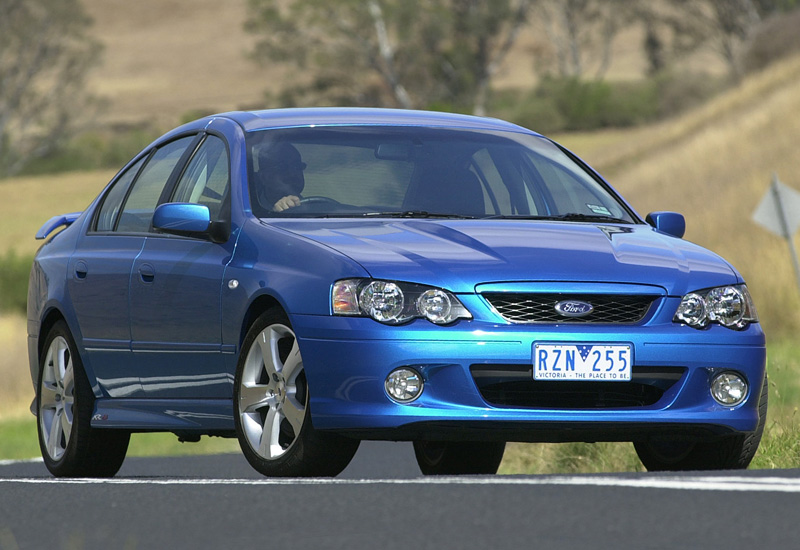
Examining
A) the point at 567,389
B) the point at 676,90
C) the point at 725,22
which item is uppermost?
the point at 725,22

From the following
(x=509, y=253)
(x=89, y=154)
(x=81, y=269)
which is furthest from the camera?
(x=89, y=154)

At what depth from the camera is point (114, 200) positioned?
870cm

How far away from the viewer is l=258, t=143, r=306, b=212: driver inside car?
7.37m

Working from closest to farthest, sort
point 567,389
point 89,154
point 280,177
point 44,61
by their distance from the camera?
point 567,389 < point 280,177 < point 44,61 < point 89,154

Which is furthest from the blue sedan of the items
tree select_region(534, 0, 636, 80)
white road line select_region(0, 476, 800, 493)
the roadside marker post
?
tree select_region(534, 0, 636, 80)

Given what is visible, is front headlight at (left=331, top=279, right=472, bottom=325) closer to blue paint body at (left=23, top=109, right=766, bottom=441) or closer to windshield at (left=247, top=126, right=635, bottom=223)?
blue paint body at (left=23, top=109, right=766, bottom=441)

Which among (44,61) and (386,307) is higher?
(44,61)

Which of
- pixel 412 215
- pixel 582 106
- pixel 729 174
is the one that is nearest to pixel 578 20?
pixel 582 106

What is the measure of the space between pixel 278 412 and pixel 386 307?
25.7 inches

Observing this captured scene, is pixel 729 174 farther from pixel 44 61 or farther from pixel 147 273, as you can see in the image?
pixel 44 61

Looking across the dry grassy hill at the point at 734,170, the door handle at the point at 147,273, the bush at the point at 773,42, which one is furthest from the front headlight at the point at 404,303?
the bush at the point at 773,42

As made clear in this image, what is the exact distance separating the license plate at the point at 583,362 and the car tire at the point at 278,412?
0.82 metres

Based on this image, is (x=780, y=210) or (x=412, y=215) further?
(x=780, y=210)

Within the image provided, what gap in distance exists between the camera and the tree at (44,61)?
65312mm
